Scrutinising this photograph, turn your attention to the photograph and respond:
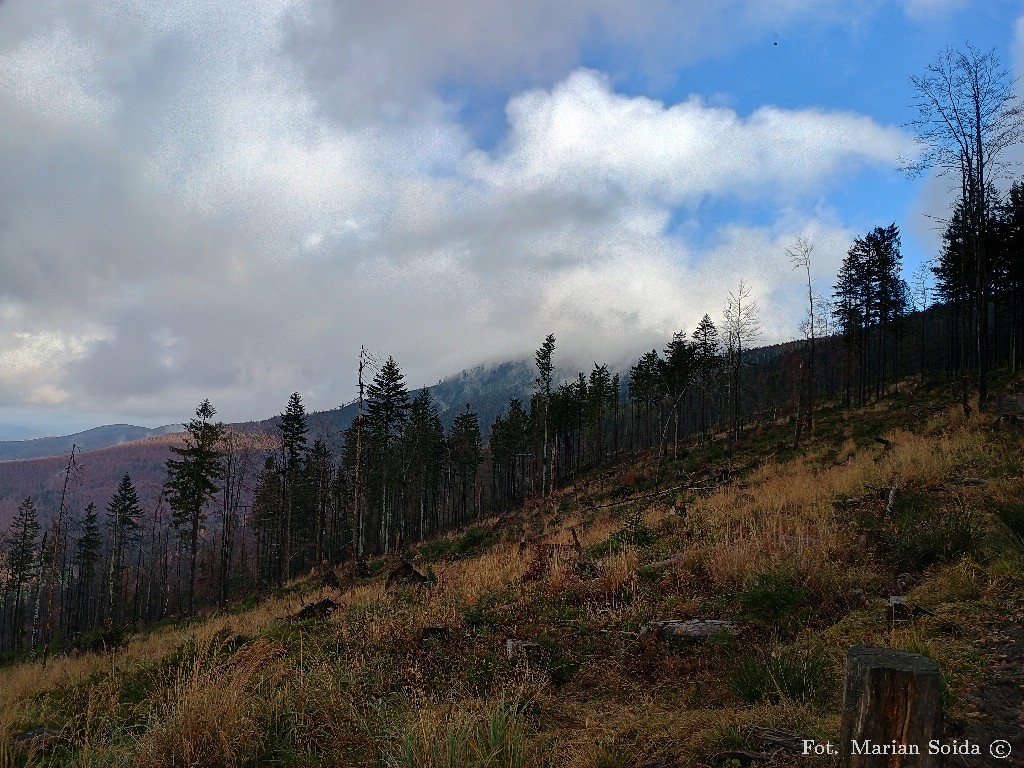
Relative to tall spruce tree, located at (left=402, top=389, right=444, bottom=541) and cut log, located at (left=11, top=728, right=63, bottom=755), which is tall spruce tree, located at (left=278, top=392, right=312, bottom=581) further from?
cut log, located at (left=11, top=728, right=63, bottom=755)

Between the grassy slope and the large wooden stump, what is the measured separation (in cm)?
111

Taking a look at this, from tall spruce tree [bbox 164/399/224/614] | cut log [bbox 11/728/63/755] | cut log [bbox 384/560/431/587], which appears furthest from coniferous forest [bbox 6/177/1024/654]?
cut log [bbox 11/728/63/755]

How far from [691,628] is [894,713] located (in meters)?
3.52

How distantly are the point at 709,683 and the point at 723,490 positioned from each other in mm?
11106

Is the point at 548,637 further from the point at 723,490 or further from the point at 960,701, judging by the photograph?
the point at 723,490

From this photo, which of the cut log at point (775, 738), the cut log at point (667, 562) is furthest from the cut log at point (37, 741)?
the cut log at point (667, 562)

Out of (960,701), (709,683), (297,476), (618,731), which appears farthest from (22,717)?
(297,476)

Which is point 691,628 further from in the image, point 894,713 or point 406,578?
point 406,578

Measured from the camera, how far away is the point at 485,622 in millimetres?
6918

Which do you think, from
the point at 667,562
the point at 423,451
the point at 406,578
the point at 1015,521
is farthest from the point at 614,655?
the point at 423,451

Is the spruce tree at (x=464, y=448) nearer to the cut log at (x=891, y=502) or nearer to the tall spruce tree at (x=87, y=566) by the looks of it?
the tall spruce tree at (x=87, y=566)

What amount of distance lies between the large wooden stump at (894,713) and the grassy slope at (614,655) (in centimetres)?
111

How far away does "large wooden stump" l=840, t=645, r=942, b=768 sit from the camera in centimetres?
203

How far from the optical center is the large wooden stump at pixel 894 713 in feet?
6.67
